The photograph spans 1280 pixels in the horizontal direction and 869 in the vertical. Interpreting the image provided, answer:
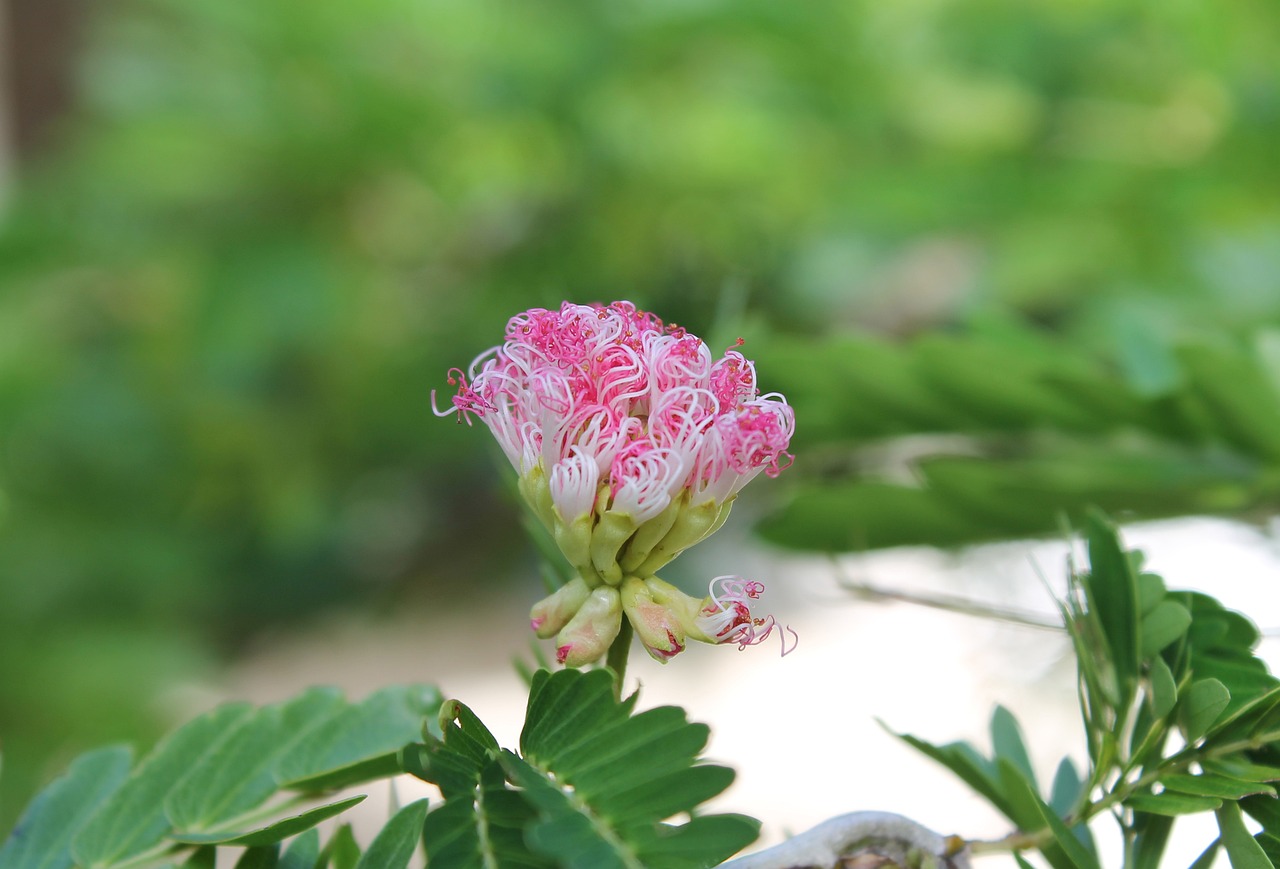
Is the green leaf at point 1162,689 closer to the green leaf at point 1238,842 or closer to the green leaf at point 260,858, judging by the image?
the green leaf at point 1238,842

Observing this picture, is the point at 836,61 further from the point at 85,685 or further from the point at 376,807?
the point at 376,807

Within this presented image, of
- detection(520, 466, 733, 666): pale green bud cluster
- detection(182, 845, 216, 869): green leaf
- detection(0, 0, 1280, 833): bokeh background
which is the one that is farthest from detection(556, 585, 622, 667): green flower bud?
Result: detection(0, 0, 1280, 833): bokeh background

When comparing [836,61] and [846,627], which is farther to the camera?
[846,627]

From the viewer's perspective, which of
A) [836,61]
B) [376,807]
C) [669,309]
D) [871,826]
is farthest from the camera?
[376,807]

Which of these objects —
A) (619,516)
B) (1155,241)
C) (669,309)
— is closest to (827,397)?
(619,516)

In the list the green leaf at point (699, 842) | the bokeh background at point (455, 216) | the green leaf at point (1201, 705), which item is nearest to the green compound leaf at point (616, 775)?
the green leaf at point (699, 842)

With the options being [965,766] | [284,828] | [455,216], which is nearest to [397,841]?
[284,828]

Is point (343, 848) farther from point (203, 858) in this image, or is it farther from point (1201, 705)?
point (1201, 705)
